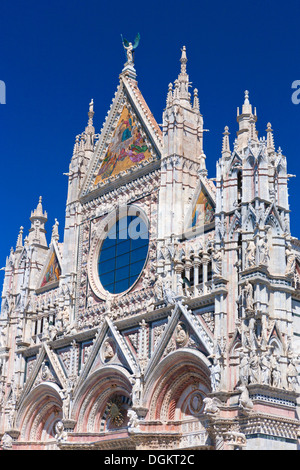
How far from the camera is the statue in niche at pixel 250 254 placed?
23547 millimetres

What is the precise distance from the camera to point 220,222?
25.5 metres

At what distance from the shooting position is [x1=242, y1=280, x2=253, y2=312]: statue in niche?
23.1 meters

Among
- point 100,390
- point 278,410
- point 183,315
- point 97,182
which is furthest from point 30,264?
point 278,410

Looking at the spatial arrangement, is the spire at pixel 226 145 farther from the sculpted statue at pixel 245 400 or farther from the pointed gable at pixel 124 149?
the sculpted statue at pixel 245 400

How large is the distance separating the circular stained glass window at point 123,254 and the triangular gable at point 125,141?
224 centimetres

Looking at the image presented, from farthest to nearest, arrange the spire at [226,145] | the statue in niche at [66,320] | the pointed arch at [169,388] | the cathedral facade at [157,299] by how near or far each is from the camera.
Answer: the statue in niche at [66,320], the spire at [226,145], the pointed arch at [169,388], the cathedral facade at [157,299]

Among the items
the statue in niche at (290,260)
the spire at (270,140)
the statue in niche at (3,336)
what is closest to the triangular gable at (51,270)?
the statue in niche at (3,336)

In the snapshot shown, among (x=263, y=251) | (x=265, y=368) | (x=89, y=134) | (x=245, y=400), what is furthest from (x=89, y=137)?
(x=245, y=400)

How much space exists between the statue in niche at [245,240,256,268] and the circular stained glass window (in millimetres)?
6080

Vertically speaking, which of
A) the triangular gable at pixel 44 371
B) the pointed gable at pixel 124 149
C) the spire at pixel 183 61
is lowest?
the triangular gable at pixel 44 371

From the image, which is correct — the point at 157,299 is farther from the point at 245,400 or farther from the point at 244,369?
the point at 245,400

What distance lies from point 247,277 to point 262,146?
4.74 m

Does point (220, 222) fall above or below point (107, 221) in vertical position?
below
